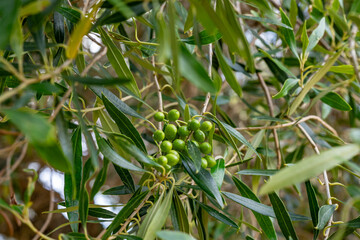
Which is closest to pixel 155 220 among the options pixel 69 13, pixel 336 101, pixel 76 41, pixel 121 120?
pixel 121 120

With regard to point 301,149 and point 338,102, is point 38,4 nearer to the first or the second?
point 338,102

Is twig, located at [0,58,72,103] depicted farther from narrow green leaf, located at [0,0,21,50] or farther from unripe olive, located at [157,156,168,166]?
unripe olive, located at [157,156,168,166]

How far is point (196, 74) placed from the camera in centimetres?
42

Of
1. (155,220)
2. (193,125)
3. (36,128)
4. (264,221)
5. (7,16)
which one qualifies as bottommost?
(264,221)

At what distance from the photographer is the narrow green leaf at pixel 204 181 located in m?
0.64

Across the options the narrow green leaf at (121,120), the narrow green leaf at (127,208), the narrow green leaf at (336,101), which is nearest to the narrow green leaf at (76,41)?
the narrow green leaf at (121,120)

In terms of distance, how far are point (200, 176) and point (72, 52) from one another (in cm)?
32

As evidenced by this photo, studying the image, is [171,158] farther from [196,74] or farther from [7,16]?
[7,16]

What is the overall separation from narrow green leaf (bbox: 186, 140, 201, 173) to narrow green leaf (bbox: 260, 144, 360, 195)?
0.22 meters

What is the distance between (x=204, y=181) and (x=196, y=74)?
280mm

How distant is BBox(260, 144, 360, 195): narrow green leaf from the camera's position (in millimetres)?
407

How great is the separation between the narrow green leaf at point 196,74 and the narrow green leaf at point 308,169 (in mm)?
126

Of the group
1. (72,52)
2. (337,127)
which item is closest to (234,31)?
(72,52)

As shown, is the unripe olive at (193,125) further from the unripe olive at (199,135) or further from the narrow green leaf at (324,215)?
the narrow green leaf at (324,215)
